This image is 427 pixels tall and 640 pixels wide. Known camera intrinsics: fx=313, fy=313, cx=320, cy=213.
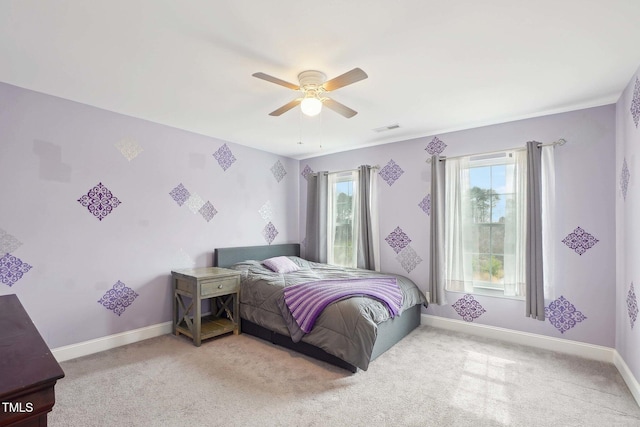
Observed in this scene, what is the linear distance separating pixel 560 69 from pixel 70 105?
4091 millimetres

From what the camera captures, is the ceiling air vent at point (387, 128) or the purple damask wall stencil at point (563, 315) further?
the ceiling air vent at point (387, 128)

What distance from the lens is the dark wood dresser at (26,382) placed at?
33.3 inches

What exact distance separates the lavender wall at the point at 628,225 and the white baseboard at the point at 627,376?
39mm

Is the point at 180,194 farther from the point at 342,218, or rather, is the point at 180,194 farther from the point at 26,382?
the point at 26,382

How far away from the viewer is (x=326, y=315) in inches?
109

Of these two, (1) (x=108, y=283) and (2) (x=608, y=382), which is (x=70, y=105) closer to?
(1) (x=108, y=283)

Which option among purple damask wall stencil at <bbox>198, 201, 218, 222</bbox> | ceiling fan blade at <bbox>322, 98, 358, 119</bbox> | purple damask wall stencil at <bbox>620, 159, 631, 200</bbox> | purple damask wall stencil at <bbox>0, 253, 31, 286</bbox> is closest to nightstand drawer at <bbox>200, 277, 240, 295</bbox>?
purple damask wall stencil at <bbox>198, 201, 218, 222</bbox>

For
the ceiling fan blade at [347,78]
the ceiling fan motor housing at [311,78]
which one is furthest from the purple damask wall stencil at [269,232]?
the ceiling fan blade at [347,78]

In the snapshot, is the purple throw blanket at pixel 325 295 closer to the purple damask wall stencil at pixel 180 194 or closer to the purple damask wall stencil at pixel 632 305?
the purple damask wall stencil at pixel 180 194

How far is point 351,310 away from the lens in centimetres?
265

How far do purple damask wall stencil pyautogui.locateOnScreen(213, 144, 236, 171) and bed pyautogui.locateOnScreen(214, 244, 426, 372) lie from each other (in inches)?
43.7

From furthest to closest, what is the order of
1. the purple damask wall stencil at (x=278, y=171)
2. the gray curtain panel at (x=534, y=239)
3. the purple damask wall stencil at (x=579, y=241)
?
the purple damask wall stencil at (x=278, y=171) < the gray curtain panel at (x=534, y=239) < the purple damask wall stencil at (x=579, y=241)

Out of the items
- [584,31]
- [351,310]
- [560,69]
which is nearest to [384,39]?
[584,31]

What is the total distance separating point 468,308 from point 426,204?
1289mm
